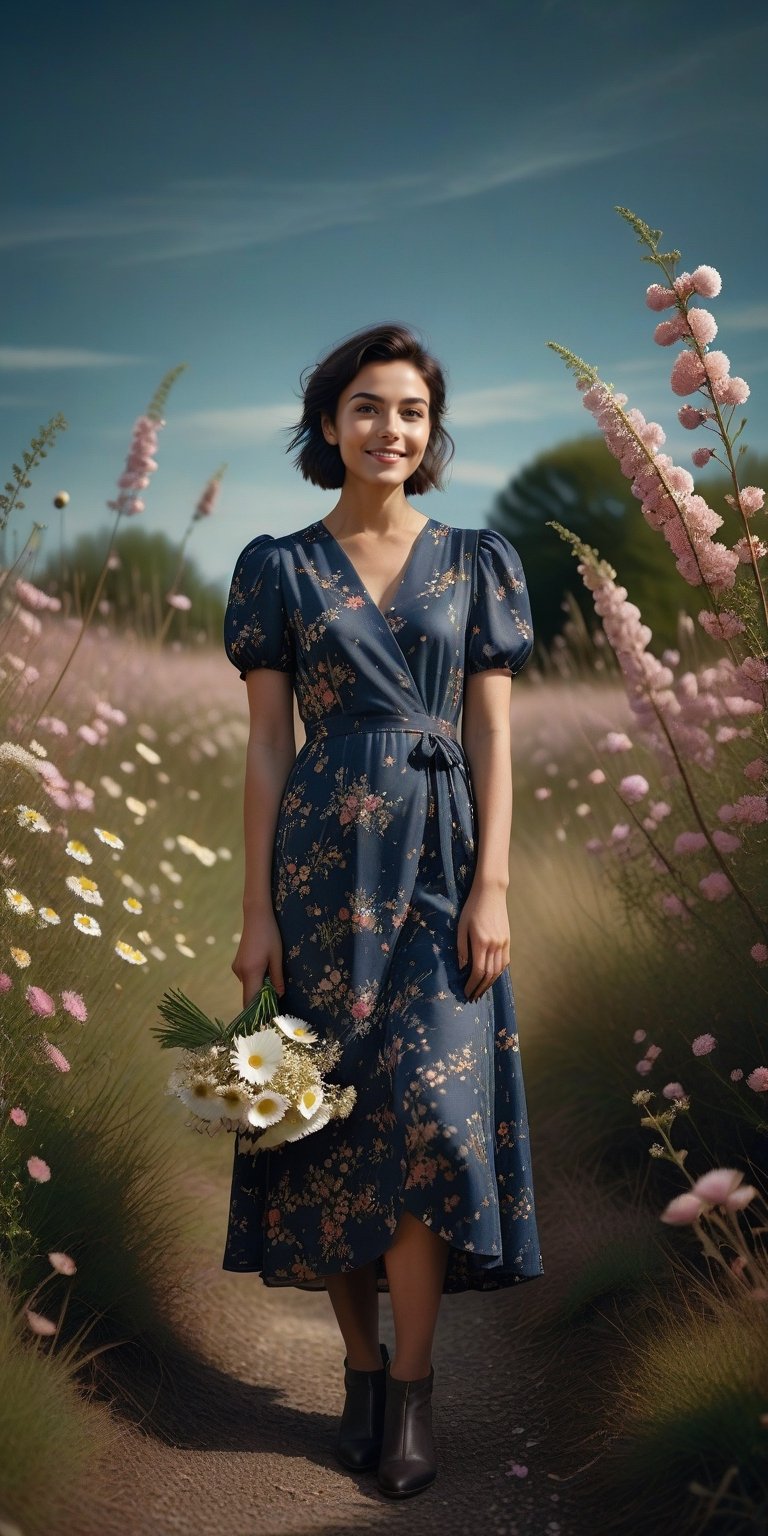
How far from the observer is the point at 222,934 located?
480 centimetres

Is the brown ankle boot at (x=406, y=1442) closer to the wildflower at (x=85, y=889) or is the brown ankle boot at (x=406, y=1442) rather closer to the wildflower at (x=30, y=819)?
the wildflower at (x=85, y=889)

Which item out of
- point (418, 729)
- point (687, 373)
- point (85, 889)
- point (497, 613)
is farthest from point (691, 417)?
point (85, 889)

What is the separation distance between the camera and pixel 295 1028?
241cm

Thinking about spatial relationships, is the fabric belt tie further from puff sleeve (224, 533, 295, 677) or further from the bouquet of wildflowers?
the bouquet of wildflowers

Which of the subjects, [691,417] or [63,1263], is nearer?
[63,1263]

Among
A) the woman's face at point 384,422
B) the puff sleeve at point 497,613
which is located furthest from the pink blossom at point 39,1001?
the woman's face at point 384,422

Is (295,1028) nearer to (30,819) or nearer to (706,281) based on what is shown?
(30,819)

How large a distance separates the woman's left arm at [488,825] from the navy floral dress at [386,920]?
3 centimetres

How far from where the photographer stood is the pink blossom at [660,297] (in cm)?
258

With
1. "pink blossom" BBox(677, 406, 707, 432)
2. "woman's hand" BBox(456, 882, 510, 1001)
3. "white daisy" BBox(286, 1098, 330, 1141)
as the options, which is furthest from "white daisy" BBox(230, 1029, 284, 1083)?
"pink blossom" BBox(677, 406, 707, 432)

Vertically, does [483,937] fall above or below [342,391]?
below

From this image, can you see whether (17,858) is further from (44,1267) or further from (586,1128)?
(586,1128)

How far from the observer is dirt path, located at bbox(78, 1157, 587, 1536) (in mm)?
2264

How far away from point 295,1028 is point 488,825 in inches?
20.0
